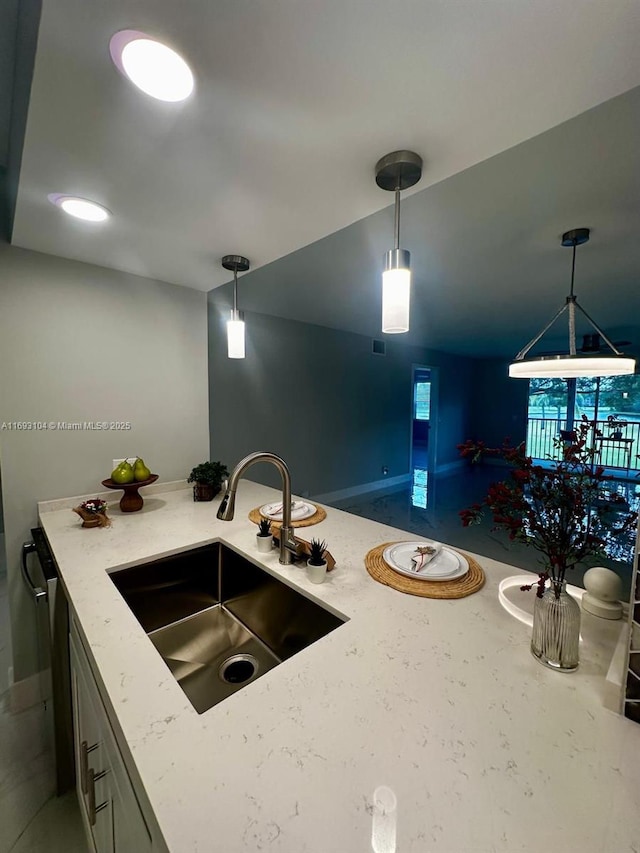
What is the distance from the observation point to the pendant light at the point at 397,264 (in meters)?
0.95

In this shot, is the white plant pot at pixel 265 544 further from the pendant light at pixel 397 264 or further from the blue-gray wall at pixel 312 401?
the blue-gray wall at pixel 312 401

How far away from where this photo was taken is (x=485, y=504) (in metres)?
0.85

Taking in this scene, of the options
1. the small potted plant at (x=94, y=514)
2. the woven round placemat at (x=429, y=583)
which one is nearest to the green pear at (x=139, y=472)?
the small potted plant at (x=94, y=514)

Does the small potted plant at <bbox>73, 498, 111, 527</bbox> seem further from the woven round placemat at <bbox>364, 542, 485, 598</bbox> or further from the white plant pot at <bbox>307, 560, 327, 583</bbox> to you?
the woven round placemat at <bbox>364, 542, 485, 598</bbox>

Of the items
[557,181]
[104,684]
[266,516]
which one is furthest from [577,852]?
[557,181]

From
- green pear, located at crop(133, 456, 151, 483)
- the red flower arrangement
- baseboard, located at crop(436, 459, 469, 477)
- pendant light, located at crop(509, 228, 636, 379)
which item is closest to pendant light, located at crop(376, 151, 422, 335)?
the red flower arrangement

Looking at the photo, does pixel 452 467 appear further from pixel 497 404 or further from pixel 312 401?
pixel 312 401

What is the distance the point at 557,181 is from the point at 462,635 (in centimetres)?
203

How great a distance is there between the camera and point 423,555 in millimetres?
1152

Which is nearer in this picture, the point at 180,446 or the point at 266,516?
the point at 266,516

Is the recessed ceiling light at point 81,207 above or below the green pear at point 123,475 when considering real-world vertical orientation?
above

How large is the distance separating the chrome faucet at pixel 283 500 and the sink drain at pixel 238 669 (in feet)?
1.22

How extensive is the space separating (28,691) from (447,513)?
4.24 metres

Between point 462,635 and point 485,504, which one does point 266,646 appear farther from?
point 485,504
